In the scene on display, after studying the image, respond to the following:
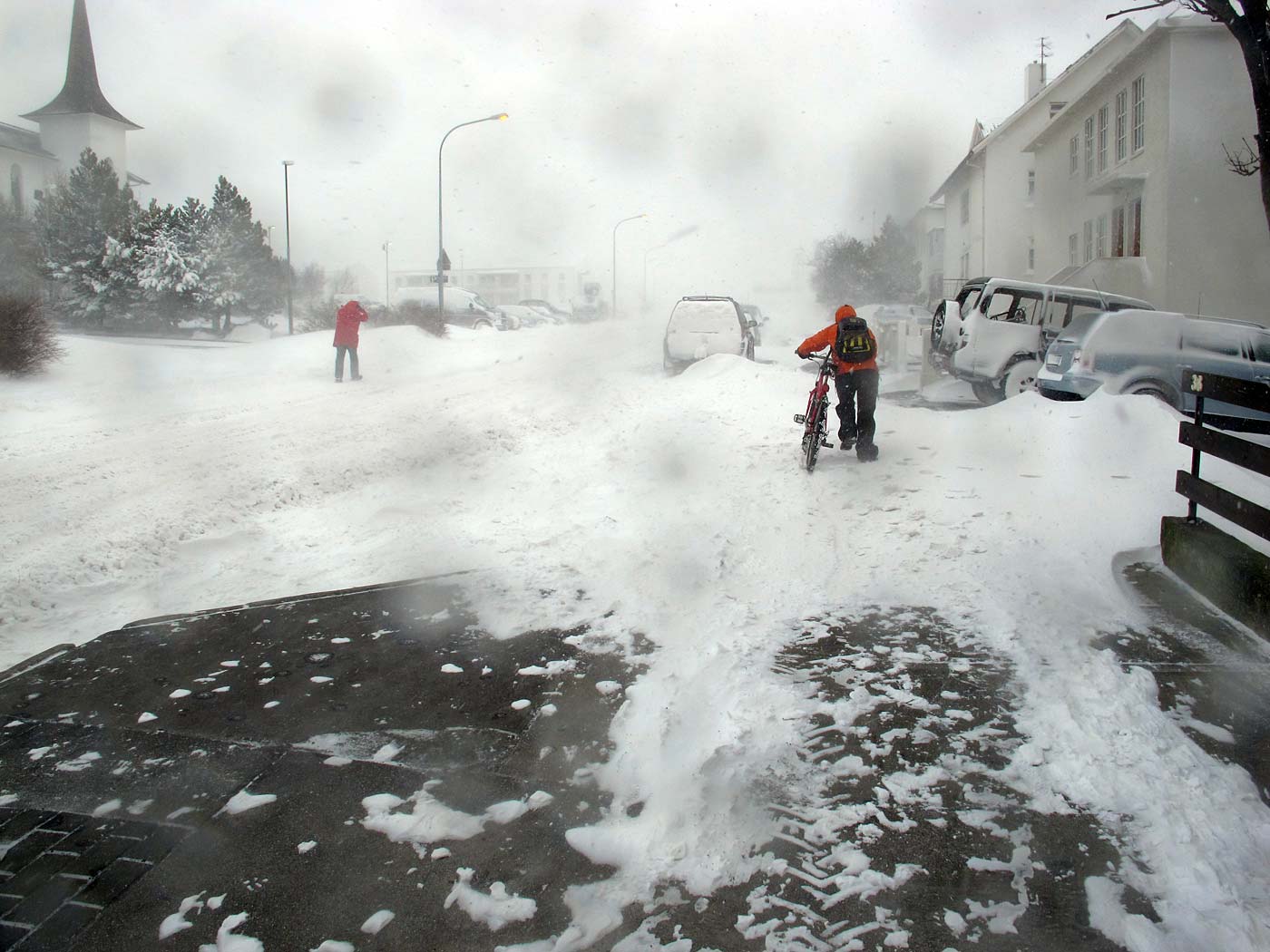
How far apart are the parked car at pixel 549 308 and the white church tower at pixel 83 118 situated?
2236 cm

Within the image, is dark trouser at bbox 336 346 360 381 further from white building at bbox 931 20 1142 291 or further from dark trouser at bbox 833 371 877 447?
white building at bbox 931 20 1142 291

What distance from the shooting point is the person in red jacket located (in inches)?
548

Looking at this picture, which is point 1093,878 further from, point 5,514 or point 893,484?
point 5,514

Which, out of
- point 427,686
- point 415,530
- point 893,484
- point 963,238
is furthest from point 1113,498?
point 963,238

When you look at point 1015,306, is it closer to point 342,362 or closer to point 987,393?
point 987,393

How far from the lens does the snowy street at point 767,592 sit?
235 cm

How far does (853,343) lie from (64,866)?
20.8ft

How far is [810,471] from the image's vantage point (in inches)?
290

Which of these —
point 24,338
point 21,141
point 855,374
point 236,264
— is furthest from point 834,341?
point 21,141

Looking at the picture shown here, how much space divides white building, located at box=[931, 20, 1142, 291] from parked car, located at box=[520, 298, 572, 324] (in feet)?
52.4

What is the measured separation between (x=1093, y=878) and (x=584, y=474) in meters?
6.14

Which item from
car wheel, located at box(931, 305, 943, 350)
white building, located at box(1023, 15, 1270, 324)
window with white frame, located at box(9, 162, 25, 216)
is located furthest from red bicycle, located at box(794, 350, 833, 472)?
window with white frame, located at box(9, 162, 25, 216)

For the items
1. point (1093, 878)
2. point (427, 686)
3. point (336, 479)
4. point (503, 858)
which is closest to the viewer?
point (1093, 878)

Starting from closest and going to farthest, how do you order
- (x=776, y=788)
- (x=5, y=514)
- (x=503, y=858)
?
(x=503, y=858)
(x=776, y=788)
(x=5, y=514)
